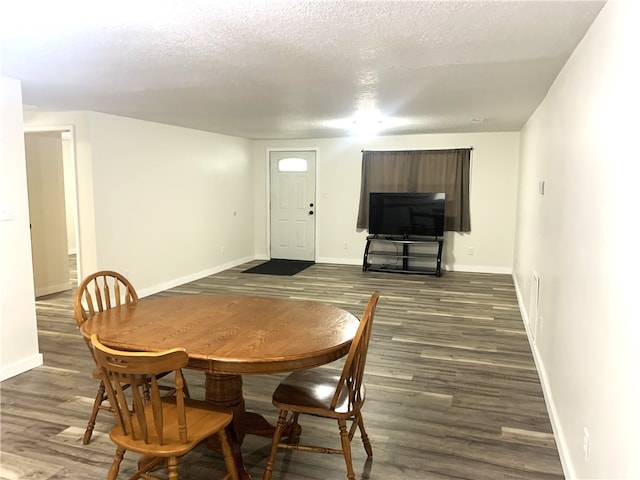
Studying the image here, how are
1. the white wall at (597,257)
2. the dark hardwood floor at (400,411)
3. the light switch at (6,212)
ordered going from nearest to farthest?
the white wall at (597,257) < the dark hardwood floor at (400,411) < the light switch at (6,212)

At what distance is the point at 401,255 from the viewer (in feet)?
25.2

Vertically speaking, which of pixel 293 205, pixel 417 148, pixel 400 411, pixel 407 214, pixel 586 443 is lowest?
pixel 400 411

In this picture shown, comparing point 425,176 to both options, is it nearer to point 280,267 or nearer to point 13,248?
point 280,267

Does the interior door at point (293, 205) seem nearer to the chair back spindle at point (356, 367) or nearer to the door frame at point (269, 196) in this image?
the door frame at point (269, 196)

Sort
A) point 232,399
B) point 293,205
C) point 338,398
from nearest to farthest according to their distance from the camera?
point 338,398, point 232,399, point 293,205

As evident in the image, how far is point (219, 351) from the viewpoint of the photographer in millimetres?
1969

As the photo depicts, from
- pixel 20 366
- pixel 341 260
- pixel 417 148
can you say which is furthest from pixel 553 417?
pixel 341 260

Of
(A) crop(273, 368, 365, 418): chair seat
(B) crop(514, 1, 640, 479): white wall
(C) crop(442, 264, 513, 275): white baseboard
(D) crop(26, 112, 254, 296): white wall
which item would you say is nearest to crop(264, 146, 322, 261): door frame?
(D) crop(26, 112, 254, 296): white wall

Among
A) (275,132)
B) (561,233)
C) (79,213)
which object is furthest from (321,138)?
(561,233)

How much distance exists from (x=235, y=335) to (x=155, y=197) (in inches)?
167

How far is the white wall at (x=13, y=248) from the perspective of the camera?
340cm

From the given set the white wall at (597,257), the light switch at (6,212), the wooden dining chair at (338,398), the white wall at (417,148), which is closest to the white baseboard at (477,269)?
the white wall at (417,148)

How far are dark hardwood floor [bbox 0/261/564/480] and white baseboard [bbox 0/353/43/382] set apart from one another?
0.06 metres

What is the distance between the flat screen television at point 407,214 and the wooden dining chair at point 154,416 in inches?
227
